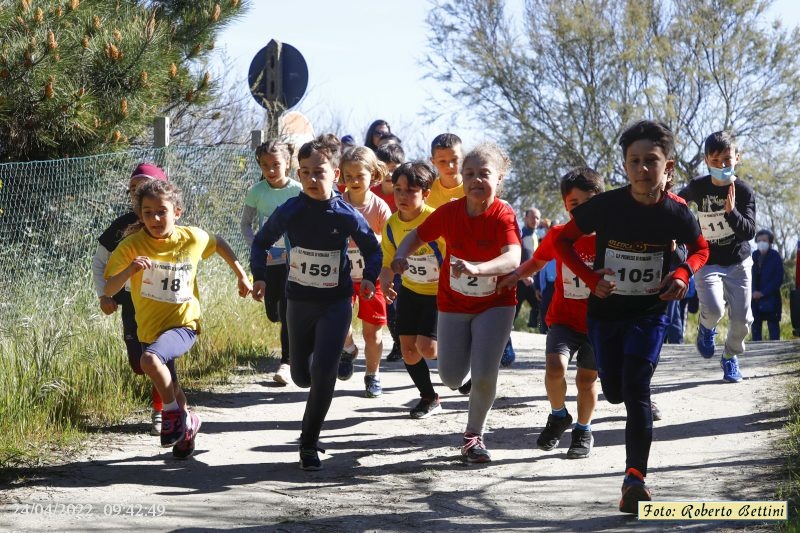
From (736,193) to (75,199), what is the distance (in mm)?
5601

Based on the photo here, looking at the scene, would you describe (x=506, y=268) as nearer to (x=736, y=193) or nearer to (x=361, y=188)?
(x=361, y=188)

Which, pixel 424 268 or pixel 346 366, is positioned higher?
pixel 424 268

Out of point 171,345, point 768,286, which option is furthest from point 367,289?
point 768,286

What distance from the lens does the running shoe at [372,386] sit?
26.0 feet

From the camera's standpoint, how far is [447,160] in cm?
812

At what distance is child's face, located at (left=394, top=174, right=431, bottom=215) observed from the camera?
23.1ft

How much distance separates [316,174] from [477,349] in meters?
1.32

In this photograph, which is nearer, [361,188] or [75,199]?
[361,188]

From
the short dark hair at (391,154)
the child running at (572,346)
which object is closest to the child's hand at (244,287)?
the child running at (572,346)

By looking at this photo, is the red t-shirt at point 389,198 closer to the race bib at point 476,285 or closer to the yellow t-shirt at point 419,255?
the yellow t-shirt at point 419,255

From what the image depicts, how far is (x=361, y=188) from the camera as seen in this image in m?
7.78

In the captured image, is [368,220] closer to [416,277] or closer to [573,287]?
[416,277]

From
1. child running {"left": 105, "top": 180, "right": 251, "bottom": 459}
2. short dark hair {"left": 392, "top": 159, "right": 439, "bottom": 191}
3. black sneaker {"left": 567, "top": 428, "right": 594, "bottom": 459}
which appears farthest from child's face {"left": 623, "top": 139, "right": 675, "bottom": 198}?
child running {"left": 105, "top": 180, "right": 251, "bottom": 459}

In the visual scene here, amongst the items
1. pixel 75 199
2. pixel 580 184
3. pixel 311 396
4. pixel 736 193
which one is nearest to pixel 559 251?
pixel 580 184
